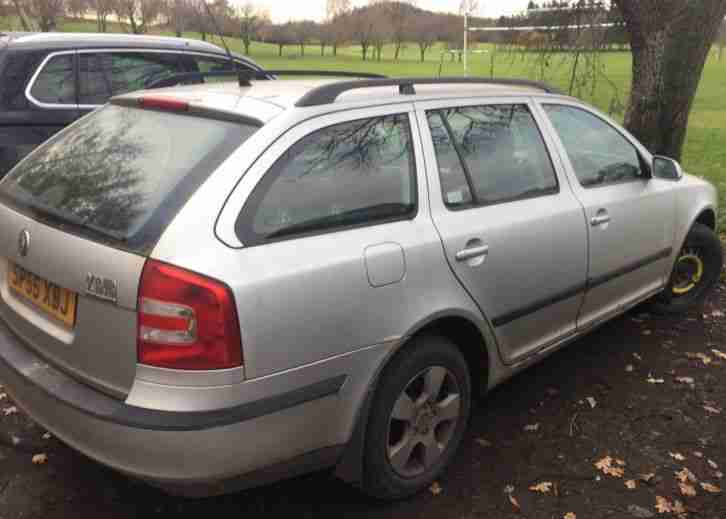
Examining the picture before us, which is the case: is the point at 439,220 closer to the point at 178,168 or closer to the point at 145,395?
the point at 178,168

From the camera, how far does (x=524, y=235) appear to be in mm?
2994

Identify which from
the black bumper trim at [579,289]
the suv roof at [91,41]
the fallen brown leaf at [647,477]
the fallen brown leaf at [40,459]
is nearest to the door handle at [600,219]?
the black bumper trim at [579,289]

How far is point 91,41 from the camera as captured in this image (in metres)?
6.10

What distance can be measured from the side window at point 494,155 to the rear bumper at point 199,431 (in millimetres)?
1036

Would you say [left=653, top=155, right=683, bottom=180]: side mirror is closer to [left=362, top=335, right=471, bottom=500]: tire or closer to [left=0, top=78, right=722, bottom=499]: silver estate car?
[left=0, top=78, right=722, bottom=499]: silver estate car

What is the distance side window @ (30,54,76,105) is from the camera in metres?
5.61

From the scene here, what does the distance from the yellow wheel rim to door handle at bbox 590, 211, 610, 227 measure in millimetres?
1468

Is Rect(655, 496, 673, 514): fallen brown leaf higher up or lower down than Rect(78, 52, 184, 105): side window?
lower down

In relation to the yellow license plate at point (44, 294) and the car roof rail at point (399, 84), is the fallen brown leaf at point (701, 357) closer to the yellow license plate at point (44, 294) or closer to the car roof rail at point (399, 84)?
the car roof rail at point (399, 84)

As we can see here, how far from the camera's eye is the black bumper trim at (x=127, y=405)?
77.6 inches

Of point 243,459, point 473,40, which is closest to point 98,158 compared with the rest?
point 243,459

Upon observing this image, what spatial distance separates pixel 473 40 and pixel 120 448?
30.1 feet

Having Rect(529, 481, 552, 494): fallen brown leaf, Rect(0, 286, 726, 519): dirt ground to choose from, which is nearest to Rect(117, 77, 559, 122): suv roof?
Rect(0, 286, 726, 519): dirt ground

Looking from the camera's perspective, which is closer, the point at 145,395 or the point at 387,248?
the point at 145,395
